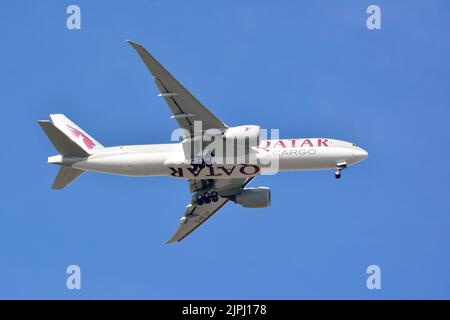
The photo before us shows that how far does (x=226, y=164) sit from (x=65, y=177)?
10858 millimetres

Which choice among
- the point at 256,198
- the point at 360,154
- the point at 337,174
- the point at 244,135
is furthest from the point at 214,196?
the point at 360,154

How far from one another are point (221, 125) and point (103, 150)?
27.0 feet

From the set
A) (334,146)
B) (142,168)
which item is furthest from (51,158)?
(334,146)

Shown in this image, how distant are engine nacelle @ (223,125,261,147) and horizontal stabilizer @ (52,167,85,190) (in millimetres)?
10682

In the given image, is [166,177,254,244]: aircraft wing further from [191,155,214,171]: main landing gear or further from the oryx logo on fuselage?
the oryx logo on fuselage

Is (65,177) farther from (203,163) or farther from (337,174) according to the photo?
(337,174)

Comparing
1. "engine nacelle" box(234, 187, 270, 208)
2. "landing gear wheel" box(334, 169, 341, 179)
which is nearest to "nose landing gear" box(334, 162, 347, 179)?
"landing gear wheel" box(334, 169, 341, 179)

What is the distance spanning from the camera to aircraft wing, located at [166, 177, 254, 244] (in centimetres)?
6756

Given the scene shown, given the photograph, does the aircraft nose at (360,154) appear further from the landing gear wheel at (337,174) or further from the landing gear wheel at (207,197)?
the landing gear wheel at (207,197)

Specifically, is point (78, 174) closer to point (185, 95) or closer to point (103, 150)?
point (103, 150)

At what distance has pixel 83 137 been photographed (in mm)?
65500

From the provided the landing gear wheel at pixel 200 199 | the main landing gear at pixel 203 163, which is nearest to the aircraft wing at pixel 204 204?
the landing gear wheel at pixel 200 199

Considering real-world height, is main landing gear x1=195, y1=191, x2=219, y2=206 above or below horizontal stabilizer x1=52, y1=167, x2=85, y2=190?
below

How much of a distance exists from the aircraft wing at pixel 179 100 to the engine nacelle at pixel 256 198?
7917mm
